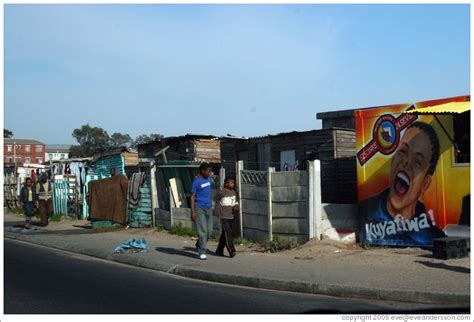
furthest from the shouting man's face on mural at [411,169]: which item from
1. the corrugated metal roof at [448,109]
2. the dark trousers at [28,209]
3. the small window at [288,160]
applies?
the dark trousers at [28,209]

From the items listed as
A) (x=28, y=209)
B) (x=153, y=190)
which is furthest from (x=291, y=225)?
(x=28, y=209)

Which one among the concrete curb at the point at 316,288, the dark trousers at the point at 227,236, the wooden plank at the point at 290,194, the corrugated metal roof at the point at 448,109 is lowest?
the concrete curb at the point at 316,288

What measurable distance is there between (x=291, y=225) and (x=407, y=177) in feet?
8.33

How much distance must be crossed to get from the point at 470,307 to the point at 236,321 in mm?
2857

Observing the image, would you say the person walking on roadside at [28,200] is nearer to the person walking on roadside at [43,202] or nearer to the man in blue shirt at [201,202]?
the person walking on roadside at [43,202]

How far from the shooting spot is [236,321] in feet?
20.7

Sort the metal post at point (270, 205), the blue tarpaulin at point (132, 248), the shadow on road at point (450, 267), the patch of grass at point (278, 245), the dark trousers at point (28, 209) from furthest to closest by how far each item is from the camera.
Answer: the dark trousers at point (28, 209)
the metal post at point (270, 205)
the blue tarpaulin at point (132, 248)
the patch of grass at point (278, 245)
the shadow on road at point (450, 267)

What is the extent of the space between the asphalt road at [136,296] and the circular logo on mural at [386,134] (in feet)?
14.2

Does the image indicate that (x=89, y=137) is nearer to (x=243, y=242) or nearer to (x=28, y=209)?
(x=28, y=209)

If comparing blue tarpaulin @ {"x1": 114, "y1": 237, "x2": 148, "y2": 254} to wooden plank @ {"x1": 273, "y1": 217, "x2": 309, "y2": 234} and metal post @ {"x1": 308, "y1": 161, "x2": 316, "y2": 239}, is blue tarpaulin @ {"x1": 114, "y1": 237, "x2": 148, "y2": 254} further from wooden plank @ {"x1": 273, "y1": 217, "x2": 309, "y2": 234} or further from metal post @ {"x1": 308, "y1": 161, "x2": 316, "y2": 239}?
metal post @ {"x1": 308, "y1": 161, "x2": 316, "y2": 239}

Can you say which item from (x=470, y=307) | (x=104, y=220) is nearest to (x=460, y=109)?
(x=470, y=307)

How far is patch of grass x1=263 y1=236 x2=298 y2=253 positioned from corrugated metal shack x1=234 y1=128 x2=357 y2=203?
3.31 metres

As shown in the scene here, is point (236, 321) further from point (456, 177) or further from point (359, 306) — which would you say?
point (456, 177)

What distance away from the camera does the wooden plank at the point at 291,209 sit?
11496 mm
